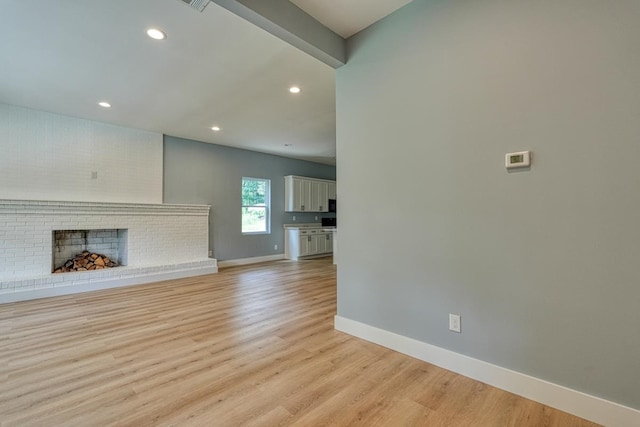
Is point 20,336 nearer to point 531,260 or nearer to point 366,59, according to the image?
point 366,59

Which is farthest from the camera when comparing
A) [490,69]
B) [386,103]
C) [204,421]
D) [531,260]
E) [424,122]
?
[386,103]

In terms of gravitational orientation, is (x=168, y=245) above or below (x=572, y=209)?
below

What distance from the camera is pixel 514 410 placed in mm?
1598

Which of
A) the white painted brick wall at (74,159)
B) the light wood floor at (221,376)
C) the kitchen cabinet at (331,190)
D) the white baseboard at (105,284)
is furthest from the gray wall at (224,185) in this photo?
the light wood floor at (221,376)

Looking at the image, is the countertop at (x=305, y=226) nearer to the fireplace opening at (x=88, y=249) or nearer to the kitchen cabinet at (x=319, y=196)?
the kitchen cabinet at (x=319, y=196)

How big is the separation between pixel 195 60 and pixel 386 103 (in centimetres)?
208

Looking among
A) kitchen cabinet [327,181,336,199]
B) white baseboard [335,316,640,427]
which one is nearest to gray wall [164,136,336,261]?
kitchen cabinet [327,181,336,199]

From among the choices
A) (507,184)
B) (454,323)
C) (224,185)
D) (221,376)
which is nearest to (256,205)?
(224,185)

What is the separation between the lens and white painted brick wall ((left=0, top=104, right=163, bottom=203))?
4340 millimetres

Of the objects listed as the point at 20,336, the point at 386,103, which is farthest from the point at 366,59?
the point at 20,336

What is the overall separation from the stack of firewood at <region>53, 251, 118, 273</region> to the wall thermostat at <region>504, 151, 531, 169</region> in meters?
5.83

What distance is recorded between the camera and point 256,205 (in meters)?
7.41

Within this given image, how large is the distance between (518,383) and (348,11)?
9.47 ft

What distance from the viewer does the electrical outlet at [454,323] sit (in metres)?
1.99
